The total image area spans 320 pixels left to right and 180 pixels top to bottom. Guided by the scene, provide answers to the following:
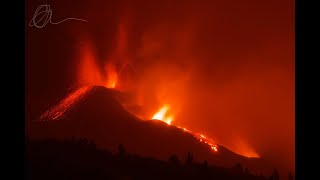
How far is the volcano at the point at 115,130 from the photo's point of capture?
39.4 feet

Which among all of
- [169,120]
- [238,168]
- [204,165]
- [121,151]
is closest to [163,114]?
[169,120]

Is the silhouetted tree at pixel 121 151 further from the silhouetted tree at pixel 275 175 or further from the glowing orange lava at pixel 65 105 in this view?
the silhouetted tree at pixel 275 175

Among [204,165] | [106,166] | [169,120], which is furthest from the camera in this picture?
[169,120]

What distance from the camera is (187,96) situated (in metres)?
12.8

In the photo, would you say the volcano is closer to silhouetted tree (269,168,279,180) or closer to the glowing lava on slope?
the glowing lava on slope

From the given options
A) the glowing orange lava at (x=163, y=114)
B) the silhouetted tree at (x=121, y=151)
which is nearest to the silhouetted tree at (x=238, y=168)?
the glowing orange lava at (x=163, y=114)

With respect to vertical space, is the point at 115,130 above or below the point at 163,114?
below

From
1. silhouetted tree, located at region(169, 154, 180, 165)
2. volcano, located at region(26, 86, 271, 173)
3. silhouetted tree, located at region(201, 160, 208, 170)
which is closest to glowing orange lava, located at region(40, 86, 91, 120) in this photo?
volcano, located at region(26, 86, 271, 173)

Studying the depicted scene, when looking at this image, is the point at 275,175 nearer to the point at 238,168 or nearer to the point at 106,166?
the point at 238,168

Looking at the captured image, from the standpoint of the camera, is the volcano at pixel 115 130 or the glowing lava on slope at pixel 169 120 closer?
the volcano at pixel 115 130

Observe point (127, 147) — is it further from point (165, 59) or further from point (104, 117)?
point (165, 59)

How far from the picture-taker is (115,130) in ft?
40.8

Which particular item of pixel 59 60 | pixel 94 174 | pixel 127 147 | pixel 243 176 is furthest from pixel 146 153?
pixel 59 60

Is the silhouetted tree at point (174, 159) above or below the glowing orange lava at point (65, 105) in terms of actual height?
below
